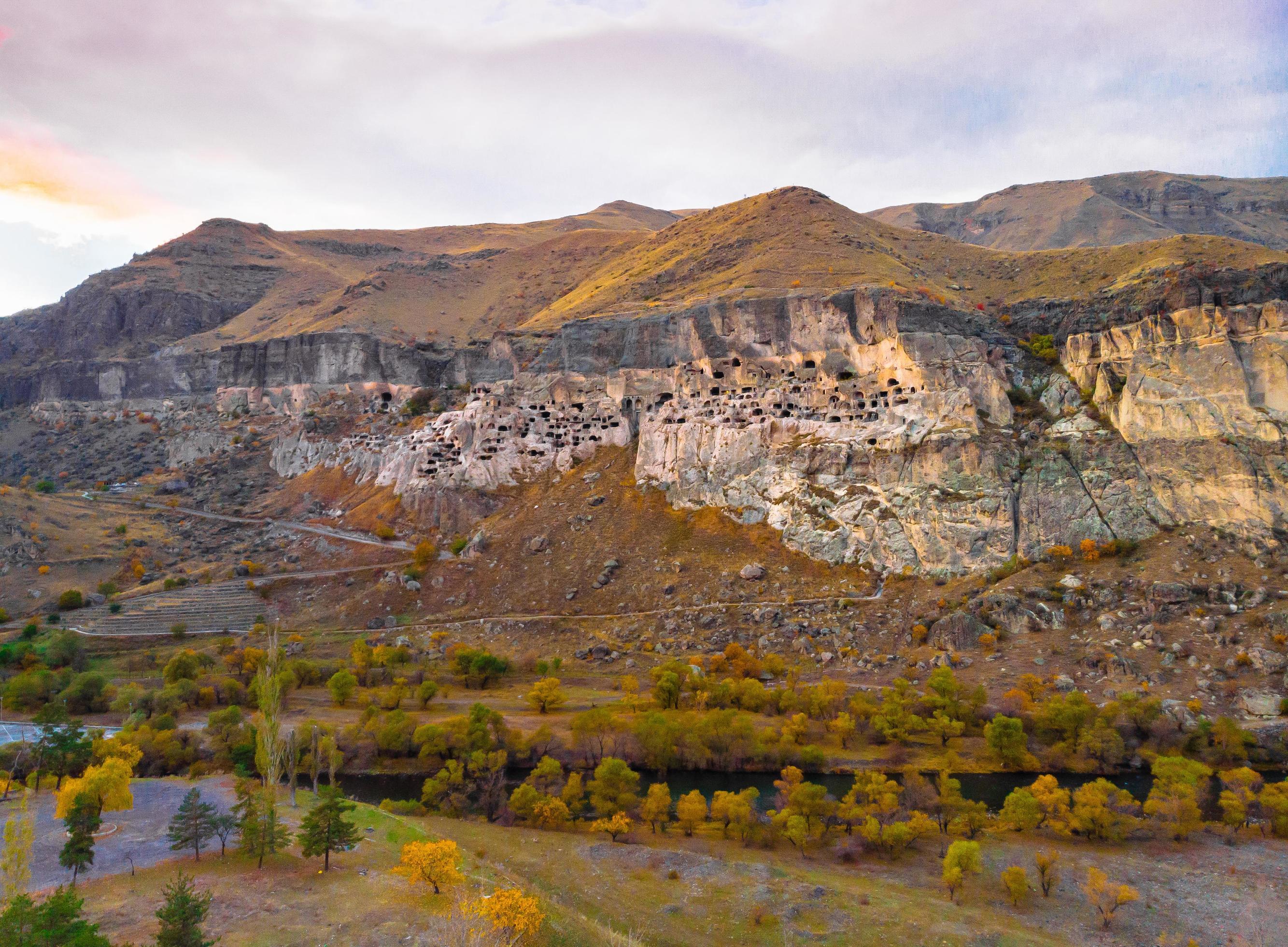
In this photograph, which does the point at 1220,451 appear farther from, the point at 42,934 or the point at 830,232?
the point at 42,934

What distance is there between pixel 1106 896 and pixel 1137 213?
155657 millimetres

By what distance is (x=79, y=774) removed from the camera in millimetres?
33094

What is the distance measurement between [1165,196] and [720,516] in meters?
140

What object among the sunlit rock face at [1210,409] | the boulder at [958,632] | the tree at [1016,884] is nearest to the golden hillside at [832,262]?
the sunlit rock face at [1210,409]

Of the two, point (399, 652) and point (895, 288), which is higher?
point (895, 288)

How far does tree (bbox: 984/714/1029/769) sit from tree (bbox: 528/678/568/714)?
75.6 ft

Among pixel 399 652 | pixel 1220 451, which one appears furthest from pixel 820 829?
pixel 1220 451

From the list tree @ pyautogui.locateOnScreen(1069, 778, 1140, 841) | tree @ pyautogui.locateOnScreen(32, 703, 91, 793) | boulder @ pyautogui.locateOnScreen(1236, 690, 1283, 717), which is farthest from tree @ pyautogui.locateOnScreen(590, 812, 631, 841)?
boulder @ pyautogui.locateOnScreen(1236, 690, 1283, 717)

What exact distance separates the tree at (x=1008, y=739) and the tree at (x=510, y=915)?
25.5 metres

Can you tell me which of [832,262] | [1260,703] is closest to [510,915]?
[1260,703]

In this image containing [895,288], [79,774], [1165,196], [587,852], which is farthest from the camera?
[1165,196]

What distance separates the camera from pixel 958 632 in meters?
46.8

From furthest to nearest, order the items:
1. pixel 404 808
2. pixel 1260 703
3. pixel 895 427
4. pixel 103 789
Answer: pixel 895 427 → pixel 1260 703 → pixel 404 808 → pixel 103 789

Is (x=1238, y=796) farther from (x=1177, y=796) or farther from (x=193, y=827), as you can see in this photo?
(x=193, y=827)
